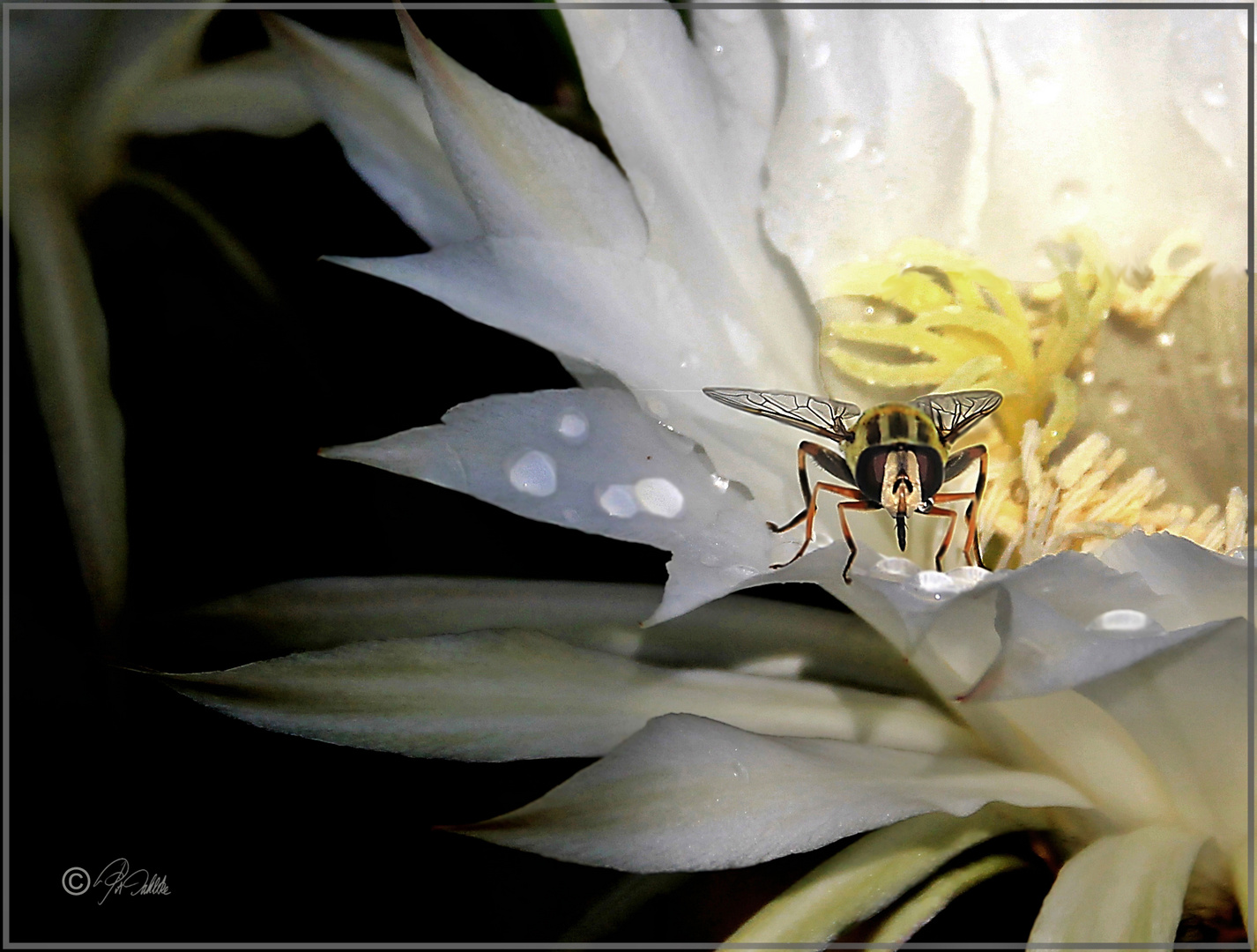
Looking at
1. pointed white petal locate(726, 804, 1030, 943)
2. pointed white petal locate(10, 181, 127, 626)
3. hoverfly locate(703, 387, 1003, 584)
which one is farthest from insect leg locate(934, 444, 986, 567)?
pointed white petal locate(10, 181, 127, 626)

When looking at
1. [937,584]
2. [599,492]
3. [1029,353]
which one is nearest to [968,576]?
[937,584]

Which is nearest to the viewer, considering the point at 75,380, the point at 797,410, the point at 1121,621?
the point at 1121,621

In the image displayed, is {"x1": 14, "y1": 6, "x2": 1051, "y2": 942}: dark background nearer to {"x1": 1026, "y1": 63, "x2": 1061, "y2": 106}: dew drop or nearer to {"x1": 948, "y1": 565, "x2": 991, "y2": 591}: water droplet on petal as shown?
{"x1": 948, "y1": 565, "x2": 991, "y2": 591}: water droplet on petal

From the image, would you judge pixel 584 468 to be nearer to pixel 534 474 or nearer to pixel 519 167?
pixel 534 474

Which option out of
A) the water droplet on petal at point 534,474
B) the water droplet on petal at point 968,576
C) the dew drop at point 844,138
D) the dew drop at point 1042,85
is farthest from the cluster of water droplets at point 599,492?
the dew drop at point 1042,85

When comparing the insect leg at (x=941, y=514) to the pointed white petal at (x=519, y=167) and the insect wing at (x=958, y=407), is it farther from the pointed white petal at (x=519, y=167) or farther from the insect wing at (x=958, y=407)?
the pointed white petal at (x=519, y=167)

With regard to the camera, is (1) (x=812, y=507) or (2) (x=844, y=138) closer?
(1) (x=812, y=507)

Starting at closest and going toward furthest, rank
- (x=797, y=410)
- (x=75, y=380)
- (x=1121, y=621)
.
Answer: (x=1121, y=621) → (x=797, y=410) → (x=75, y=380)
